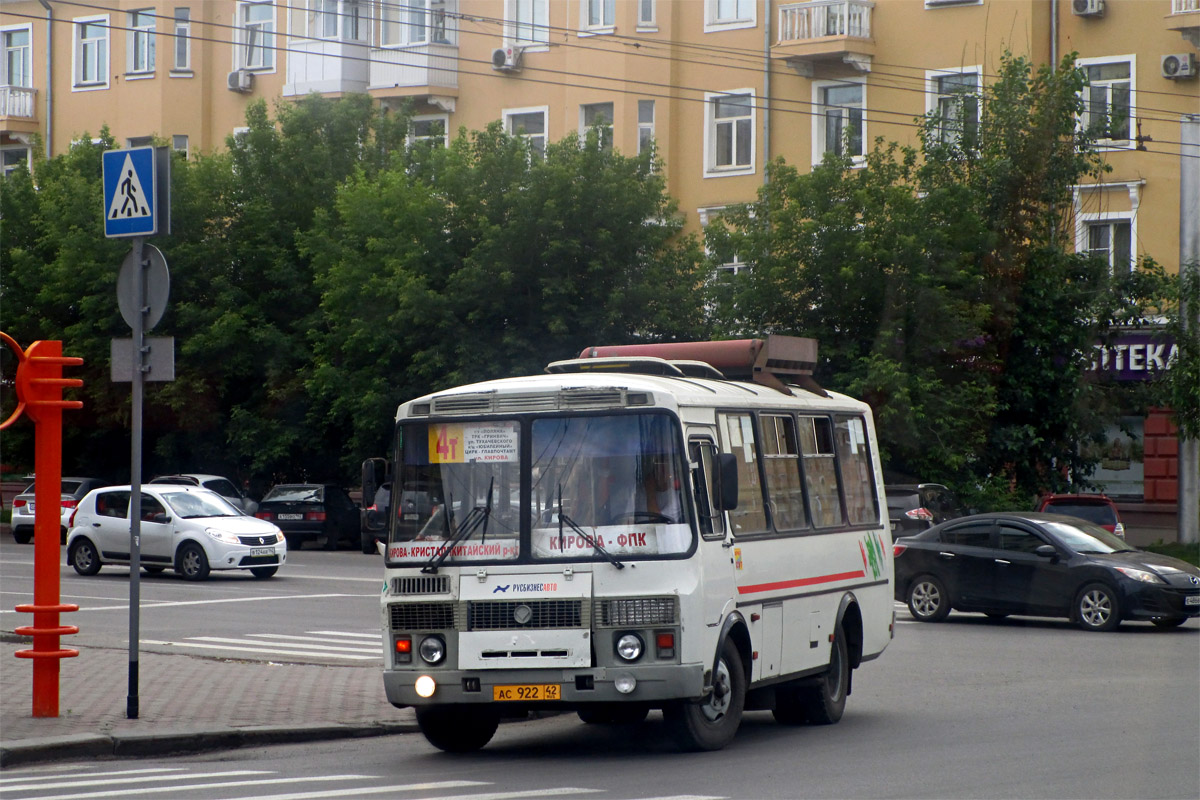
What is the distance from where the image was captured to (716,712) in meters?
10.5

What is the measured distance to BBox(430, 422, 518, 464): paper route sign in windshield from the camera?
10484 millimetres

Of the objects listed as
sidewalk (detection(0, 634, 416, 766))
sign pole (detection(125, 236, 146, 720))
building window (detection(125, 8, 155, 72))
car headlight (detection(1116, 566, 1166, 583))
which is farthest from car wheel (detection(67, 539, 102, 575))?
building window (detection(125, 8, 155, 72))

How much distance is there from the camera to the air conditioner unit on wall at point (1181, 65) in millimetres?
34594

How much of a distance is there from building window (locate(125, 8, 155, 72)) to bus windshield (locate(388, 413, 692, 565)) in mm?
42789

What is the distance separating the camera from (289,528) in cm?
3912

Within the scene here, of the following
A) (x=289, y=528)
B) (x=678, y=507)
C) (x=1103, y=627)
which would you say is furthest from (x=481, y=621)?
(x=289, y=528)

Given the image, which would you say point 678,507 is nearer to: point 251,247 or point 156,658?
point 156,658

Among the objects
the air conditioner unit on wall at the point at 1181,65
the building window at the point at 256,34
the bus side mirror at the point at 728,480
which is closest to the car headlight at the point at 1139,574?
the bus side mirror at the point at 728,480

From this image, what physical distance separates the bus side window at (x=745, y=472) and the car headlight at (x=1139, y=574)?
9.56 m

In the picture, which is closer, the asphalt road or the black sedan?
the asphalt road

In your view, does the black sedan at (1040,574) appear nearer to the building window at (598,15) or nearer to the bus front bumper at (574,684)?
the bus front bumper at (574,684)

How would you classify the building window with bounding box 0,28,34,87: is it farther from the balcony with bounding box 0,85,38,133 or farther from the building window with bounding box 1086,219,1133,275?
the building window with bounding box 1086,219,1133,275

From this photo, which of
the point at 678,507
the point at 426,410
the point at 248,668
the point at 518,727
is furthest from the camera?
the point at 248,668

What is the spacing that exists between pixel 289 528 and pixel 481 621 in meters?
29.7
